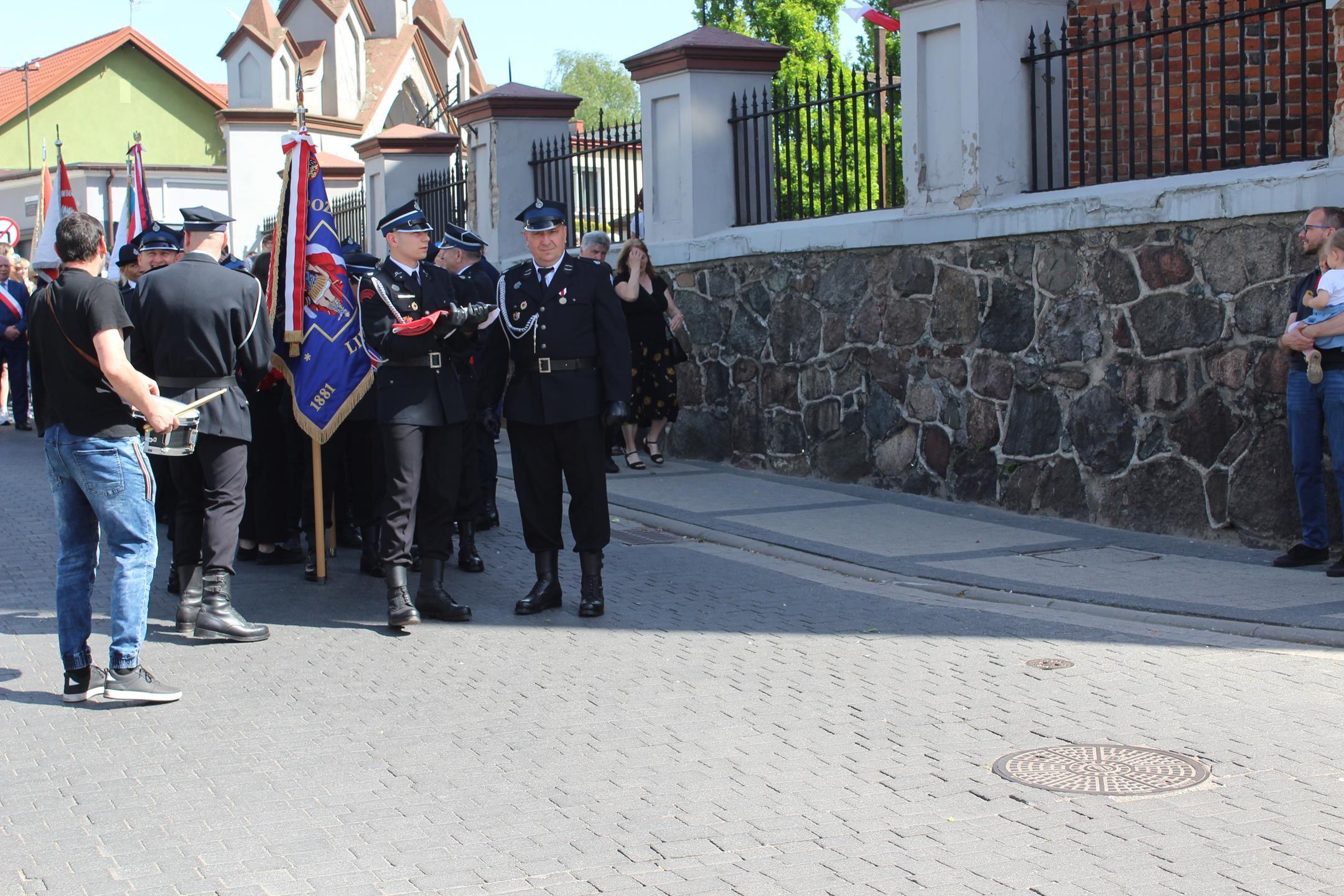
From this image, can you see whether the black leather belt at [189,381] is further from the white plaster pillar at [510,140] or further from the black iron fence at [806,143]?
the white plaster pillar at [510,140]

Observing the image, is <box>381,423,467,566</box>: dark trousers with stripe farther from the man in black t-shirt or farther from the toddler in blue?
the toddler in blue

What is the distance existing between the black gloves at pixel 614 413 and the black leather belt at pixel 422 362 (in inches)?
33.9

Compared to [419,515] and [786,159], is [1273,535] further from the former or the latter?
[786,159]

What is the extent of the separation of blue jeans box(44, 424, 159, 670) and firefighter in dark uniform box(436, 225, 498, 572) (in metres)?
2.06

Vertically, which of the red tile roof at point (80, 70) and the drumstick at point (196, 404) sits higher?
the red tile roof at point (80, 70)

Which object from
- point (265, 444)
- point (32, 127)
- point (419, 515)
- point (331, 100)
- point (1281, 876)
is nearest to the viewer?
point (1281, 876)

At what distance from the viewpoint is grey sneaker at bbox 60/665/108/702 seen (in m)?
6.09

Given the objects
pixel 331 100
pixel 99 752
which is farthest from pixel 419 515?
pixel 331 100

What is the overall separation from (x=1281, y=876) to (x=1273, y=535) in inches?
193

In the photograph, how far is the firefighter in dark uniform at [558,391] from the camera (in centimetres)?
757

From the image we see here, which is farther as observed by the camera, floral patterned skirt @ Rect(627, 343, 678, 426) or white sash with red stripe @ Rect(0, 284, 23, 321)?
white sash with red stripe @ Rect(0, 284, 23, 321)

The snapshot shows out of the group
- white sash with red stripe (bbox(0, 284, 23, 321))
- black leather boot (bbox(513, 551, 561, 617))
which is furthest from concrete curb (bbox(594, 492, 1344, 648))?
white sash with red stripe (bbox(0, 284, 23, 321))

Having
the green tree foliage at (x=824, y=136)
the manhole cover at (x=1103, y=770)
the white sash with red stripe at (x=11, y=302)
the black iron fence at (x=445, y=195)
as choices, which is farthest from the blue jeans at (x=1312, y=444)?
the white sash with red stripe at (x=11, y=302)

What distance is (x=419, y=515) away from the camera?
24.9 feet
